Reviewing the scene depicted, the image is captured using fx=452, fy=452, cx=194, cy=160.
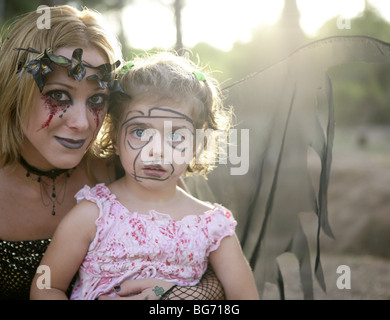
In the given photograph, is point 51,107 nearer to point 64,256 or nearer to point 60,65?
point 60,65

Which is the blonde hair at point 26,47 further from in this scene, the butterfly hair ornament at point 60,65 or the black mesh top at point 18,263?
the black mesh top at point 18,263

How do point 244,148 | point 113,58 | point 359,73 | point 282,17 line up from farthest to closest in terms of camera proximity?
1. point 359,73
2. point 282,17
3. point 244,148
4. point 113,58

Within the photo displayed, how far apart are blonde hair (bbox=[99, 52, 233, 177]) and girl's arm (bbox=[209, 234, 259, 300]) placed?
49 cm

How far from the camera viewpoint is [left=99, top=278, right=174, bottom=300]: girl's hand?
180 cm

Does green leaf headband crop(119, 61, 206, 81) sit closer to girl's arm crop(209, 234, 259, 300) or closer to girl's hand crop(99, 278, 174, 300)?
girl's arm crop(209, 234, 259, 300)

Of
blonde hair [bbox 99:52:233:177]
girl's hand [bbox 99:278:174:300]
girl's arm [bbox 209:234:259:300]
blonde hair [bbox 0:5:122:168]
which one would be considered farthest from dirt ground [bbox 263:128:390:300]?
blonde hair [bbox 0:5:122:168]

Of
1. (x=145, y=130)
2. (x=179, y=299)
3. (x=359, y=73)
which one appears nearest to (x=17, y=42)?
(x=145, y=130)

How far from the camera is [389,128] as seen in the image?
21.2 m

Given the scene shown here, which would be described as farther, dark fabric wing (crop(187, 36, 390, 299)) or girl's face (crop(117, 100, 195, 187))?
dark fabric wing (crop(187, 36, 390, 299))

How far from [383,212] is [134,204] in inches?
199

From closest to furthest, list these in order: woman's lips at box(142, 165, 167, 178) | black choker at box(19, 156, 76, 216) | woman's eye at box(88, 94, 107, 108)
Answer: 1. woman's lips at box(142, 165, 167, 178)
2. woman's eye at box(88, 94, 107, 108)
3. black choker at box(19, 156, 76, 216)

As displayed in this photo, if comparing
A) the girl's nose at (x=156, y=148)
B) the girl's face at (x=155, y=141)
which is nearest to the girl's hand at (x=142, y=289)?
the girl's face at (x=155, y=141)

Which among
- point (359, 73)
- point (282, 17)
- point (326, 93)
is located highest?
point (359, 73)
